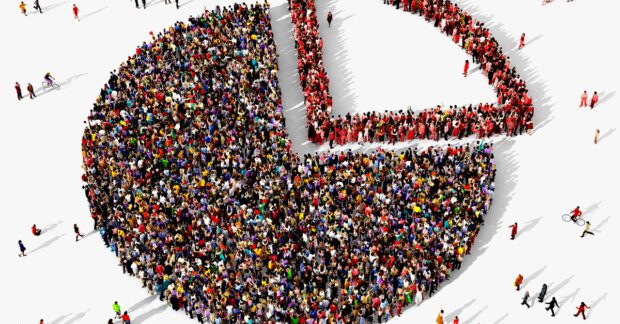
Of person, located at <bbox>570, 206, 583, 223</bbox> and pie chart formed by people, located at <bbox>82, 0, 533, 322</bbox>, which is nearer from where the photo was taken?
pie chart formed by people, located at <bbox>82, 0, 533, 322</bbox>

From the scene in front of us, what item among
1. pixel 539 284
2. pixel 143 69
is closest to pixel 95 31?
pixel 143 69

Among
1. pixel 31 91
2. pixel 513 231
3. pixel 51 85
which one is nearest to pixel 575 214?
pixel 513 231

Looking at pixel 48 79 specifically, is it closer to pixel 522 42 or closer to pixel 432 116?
pixel 432 116

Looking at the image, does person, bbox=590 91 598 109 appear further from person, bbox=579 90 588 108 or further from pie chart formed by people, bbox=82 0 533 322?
pie chart formed by people, bbox=82 0 533 322

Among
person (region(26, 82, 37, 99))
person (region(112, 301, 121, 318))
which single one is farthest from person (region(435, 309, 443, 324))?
person (region(26, 82, 37, 99))

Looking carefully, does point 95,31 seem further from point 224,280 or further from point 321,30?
point 224,280

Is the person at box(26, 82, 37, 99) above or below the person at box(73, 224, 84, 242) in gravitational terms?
above
